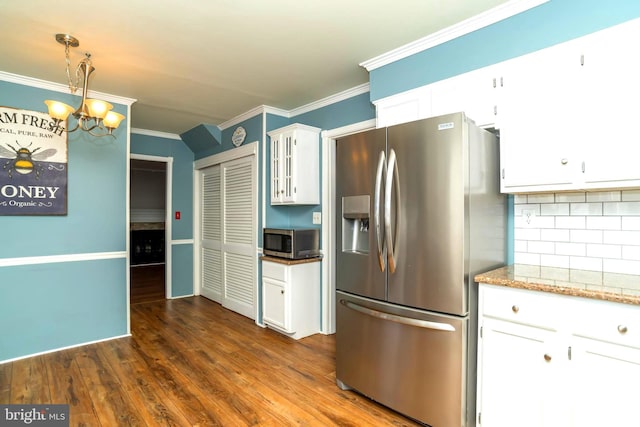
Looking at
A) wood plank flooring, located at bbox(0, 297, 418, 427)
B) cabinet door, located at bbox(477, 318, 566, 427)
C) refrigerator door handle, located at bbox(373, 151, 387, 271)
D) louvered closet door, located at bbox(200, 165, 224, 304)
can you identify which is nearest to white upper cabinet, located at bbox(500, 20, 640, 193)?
refrigerator door handle, located at bbox(373, 151, 387, 271)

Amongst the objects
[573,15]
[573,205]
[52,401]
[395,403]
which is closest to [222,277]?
[52,401]

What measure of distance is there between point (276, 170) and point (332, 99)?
99cm

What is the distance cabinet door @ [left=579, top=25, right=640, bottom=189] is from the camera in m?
1.54

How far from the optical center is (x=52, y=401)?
2.25 m

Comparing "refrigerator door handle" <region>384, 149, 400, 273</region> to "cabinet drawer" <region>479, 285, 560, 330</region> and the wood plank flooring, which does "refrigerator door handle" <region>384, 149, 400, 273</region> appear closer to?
"cabinet drawer" <region>479, 285, 560, 330</region>

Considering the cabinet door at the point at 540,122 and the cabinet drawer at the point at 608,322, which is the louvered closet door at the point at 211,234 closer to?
the cabinet door at the point at 540,122

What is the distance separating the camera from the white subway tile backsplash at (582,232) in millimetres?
1749

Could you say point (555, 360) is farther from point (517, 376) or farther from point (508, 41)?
point (508, 41)

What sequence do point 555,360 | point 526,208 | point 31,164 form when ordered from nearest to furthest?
point 555,360
point 526,208
point 31,164

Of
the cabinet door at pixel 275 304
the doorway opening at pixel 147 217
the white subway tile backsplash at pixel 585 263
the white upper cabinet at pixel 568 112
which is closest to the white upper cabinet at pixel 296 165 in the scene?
the cabinet door at pixel 275 304

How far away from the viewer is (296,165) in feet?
11.4

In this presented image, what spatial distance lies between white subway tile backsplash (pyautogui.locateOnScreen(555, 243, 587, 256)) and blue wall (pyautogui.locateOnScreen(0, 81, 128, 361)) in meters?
3.87

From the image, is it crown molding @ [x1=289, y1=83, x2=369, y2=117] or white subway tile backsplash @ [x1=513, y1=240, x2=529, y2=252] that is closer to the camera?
white subway tile backsplash @ [x1=513, y1=240, x2=529, y2=252]

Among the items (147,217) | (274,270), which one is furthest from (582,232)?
(147,217)
